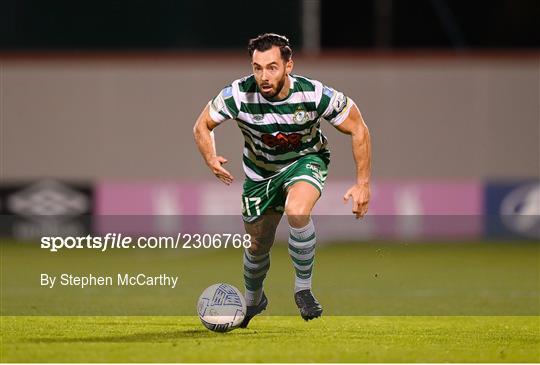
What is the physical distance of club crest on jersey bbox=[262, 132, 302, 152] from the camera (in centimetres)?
885

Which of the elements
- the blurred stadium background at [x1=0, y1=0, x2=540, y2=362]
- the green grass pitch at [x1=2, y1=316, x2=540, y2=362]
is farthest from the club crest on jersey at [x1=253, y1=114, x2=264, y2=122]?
the blurred stadium background at [x1=0, y1=0, x2=540, y2=362]

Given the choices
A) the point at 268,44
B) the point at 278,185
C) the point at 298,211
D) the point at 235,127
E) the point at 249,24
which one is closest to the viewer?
the point at 268,44

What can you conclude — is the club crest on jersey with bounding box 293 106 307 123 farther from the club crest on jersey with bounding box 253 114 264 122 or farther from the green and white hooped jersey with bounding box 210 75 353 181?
the club crest on jersey with bounding box 253 114 264 122

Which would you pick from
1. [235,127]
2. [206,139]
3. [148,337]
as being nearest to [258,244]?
[206,139]

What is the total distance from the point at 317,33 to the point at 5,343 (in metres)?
13.0

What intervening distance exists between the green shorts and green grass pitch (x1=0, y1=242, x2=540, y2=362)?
78 centimetres

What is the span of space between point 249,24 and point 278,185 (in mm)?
11419

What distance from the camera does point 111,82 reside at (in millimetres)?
21094

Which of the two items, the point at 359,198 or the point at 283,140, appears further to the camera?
the point at 283,140

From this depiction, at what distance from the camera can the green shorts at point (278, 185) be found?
890 centimetres

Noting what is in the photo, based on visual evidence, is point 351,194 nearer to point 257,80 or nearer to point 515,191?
point 257,80

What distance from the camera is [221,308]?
885cm

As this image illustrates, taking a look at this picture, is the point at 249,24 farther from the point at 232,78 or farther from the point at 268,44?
the point at 268,44

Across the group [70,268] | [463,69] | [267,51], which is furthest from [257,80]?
[463,69]
